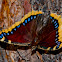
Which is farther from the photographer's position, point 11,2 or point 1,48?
point 11,2

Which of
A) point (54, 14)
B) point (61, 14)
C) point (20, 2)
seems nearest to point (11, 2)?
point (20, 2)

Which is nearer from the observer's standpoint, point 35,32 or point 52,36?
point 52,36

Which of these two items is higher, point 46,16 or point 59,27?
point 46,16

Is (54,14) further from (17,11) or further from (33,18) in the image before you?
(17,11)

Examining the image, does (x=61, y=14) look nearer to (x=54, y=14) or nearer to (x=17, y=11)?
(x=54, y=14)

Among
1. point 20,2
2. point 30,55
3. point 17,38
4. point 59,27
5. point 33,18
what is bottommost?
point 30,55

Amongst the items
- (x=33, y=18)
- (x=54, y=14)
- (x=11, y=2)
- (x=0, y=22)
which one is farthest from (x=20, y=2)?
(x=54, y=14)
